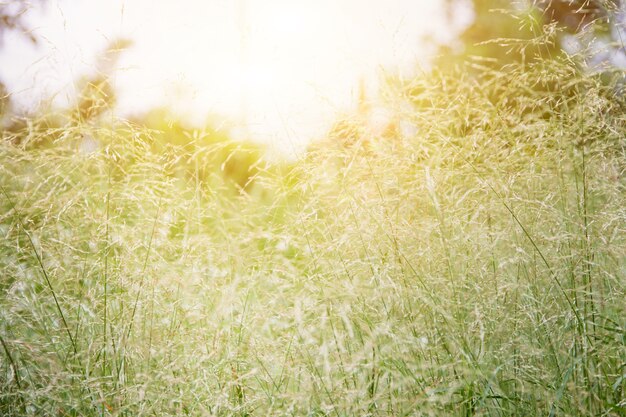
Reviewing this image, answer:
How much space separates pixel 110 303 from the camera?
6.96ft

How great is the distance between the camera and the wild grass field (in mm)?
1691

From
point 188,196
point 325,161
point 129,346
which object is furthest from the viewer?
point 188,196

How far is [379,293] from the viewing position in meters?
1.74

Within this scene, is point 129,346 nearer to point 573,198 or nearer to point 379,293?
point 379,293

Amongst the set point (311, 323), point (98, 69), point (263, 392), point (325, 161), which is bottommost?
point (263, 392)

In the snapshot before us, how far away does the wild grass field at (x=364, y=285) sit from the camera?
5.55 ft

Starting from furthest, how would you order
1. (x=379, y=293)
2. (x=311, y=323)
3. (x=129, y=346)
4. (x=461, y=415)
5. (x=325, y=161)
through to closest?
(x=325, y=161) < (x=311, y=323) < (x=129, y=346) < (x=379, y=293) < (x=461, y=415)

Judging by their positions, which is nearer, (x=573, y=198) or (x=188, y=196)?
(x=573, y=198)

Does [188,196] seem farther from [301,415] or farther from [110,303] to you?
[301,415]

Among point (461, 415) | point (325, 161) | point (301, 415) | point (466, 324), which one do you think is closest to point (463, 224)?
point (466, 324)

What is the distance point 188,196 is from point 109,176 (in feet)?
2.44

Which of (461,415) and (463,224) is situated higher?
(463,224)

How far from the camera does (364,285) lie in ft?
6.15

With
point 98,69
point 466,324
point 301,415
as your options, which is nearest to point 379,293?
point 466,324
